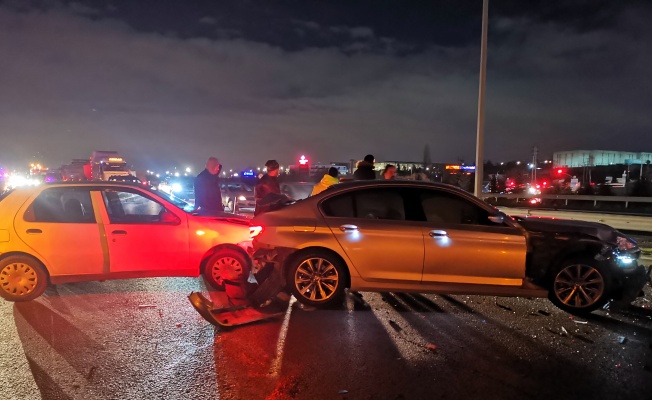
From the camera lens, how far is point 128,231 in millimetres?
6160

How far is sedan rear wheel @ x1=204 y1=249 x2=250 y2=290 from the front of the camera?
645cm

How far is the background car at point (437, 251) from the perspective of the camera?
539cm

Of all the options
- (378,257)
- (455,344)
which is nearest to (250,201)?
(378,257)

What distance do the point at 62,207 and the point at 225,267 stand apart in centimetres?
232

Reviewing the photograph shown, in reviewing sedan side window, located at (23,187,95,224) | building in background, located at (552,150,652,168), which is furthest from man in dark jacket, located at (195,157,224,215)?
building in background, located at (552,150,652,168)

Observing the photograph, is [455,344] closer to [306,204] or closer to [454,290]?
[454,290]

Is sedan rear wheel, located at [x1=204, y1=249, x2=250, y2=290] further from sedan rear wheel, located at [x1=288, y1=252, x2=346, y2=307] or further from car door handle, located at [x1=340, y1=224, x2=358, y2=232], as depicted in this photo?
car door handle, located at [x1=340, y1=224, x2=358, y2=232]

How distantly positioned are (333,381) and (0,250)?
15.7 ft

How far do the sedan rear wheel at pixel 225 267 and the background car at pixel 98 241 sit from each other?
0.04ft

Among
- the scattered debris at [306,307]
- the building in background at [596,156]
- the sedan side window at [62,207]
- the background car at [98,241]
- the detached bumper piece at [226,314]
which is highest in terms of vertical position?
the building in background at [596,156]

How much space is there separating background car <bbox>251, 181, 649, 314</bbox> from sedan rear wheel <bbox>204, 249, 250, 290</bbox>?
2.82 feet

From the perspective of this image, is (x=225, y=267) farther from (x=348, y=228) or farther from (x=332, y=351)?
(x=332, y=351)

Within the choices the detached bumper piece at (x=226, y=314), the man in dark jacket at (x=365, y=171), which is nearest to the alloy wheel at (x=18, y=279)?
the detached bumper piece at (x=226, y=314)

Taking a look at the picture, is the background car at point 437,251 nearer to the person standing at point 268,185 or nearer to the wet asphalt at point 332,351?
the wet asphalt at point 332,351
